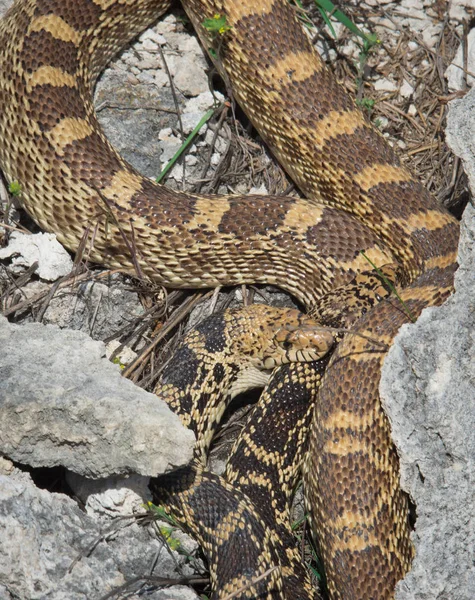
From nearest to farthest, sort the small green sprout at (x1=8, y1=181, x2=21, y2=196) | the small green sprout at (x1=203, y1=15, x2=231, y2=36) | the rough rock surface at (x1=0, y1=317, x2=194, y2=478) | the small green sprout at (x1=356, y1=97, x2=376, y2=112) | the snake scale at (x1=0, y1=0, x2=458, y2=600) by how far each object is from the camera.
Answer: the rough rock surface at (x1=0, y1=317, x2=194, y2=478)
the snake scale at (x1=0, y1=0, x2=458, y2=600)
the small green sprout at (x1=8, y1=181, x2=21, y2=196)
the small green sprout at (x1=203, y1=15, x2=231, y2=36)
the small green sprout at (x1=356, y1=97, x2=376, y2=112)

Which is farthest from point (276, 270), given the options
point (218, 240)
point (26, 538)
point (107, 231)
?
point (26, 538)

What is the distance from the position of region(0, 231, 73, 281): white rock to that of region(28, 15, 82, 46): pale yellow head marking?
151cm

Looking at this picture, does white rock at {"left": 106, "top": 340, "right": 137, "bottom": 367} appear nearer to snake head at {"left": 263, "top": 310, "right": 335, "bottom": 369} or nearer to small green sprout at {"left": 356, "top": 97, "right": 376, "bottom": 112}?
snake head at {"left": 263, "top": 310, "right": 335, "bottom": 369}

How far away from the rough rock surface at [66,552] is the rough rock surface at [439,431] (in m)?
1.37

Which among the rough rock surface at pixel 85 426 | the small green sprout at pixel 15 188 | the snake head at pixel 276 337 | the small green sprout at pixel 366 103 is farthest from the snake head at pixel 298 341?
the small green sprout at pixel 15 188

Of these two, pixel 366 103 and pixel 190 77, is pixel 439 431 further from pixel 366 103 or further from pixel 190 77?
pixel 190 77

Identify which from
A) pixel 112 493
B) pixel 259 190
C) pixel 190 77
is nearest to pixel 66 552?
pixel 112 493

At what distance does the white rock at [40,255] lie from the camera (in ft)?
18.6

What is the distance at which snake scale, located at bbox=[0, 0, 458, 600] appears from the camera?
5.51m

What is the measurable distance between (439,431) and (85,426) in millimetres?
1965

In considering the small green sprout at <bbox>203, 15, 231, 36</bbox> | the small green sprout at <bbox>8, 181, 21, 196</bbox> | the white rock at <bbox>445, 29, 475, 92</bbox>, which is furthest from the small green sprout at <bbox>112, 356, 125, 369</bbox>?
the white rock at <bbox>445, 29, 475, 92</bbox>

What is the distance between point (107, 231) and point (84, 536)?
7.54ft

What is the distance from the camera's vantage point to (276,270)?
598cm

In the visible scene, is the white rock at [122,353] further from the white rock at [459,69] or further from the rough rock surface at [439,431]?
the white rock at [459,69]
